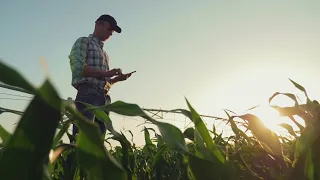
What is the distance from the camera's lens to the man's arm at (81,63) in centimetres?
383

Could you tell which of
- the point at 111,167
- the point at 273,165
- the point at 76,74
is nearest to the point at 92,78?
the point at 76,74

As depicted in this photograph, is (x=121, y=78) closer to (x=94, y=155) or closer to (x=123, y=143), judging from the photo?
(x=123, y=143)

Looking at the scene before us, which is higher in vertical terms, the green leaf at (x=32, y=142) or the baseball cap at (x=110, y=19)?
the baseball cap at (x=110, y=19)

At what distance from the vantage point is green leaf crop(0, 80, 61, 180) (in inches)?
12.6

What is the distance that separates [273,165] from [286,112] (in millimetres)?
96

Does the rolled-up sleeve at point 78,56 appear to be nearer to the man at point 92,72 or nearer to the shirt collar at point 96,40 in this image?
the man at point 92,72

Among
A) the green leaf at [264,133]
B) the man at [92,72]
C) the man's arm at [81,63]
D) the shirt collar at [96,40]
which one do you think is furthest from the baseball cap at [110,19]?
the green leaf at [264,133]

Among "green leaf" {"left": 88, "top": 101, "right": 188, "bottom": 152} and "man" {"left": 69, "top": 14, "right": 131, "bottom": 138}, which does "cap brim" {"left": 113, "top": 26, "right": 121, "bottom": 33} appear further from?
"green leaf" {"left": 88, "top": 101, "right": 188, "bottom": 152}

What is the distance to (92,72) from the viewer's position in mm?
3842

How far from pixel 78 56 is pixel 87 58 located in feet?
0.66

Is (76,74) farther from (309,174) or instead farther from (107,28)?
(309,174)

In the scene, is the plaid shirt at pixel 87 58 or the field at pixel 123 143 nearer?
the field at pixel 123 143

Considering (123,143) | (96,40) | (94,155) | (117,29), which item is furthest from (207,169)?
(117,29)

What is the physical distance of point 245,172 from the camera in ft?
2.21
